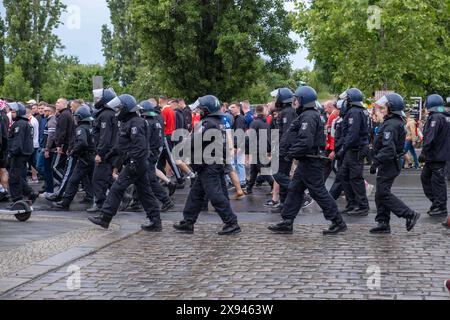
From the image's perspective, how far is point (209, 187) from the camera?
11477 mm

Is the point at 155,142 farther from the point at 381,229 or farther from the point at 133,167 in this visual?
the point at 381,229

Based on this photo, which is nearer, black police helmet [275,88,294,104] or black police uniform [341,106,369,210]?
black police uniform [341,106,369,210]

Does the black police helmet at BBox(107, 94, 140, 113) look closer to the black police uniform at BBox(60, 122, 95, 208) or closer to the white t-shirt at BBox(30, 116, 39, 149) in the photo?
the black police uniform at BBox(60, 122, 95, 208)

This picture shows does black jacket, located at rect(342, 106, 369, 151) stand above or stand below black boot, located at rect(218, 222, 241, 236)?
above

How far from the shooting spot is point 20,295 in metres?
7.56

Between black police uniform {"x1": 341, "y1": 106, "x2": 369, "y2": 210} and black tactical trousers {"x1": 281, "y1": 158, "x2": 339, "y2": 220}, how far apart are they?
1.75 meters

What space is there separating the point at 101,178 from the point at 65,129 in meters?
2.38

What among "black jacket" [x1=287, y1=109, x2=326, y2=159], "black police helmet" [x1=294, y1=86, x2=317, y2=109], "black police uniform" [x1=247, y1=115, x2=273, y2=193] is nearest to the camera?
"black jacket" [x1=287, y1=109, x2=326, y2=159]

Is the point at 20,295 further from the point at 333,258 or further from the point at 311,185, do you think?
the point at 311,185

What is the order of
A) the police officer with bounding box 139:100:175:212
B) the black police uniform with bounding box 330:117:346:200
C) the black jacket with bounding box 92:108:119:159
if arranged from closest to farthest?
the black jacket with bounding box 92:108:119:159 < the black police uniform with bounding box 330:117:346:200 < the police officer with bounding box 139:100:175:212

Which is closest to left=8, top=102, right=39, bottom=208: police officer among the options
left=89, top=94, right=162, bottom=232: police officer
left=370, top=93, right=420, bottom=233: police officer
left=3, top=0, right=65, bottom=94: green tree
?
left=89, top=94, right=162, bottom=232: police officer

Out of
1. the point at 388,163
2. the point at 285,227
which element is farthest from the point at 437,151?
the point at 285,227

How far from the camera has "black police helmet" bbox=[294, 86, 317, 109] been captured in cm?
1153

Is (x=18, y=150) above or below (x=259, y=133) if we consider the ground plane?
below
